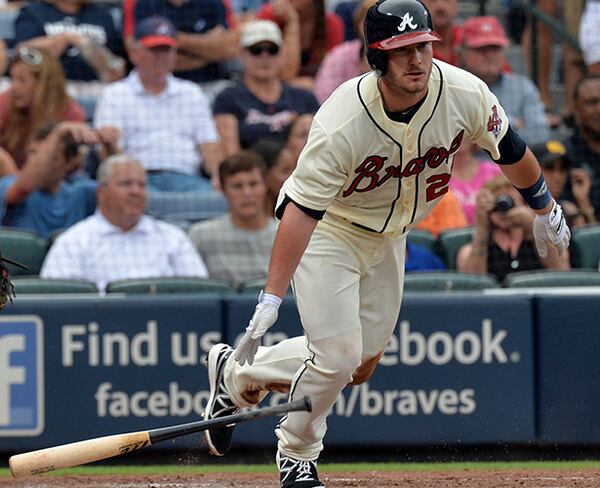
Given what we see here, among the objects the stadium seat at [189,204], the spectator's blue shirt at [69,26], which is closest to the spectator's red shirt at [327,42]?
the spectator's blue shirt at [69,26]

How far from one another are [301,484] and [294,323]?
2.01m

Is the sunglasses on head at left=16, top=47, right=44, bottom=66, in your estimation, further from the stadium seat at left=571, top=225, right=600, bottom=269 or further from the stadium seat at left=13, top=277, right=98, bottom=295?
the stadium seat at left=571, top=225, right=600, bottom=269

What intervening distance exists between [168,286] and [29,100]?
2.38 m

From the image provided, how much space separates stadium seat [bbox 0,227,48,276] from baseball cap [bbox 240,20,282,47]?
233 cm

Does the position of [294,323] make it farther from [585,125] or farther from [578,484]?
[585,125]

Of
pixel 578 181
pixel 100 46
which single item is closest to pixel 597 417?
pixel 578 181

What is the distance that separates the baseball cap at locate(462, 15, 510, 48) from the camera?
939 cm

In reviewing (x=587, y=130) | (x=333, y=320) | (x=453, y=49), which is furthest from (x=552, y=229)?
(x=453, y=49)

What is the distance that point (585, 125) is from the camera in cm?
901

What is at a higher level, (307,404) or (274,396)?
(307,404)

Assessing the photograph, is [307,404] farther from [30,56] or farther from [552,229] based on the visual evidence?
[30,56]

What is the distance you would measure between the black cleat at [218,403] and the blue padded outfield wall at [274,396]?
1.36 m

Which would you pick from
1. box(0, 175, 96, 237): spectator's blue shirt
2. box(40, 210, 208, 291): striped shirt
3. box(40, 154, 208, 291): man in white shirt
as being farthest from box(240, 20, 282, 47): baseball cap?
box(40, 210, 208, 291): striped shirt

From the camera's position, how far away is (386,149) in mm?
4625
